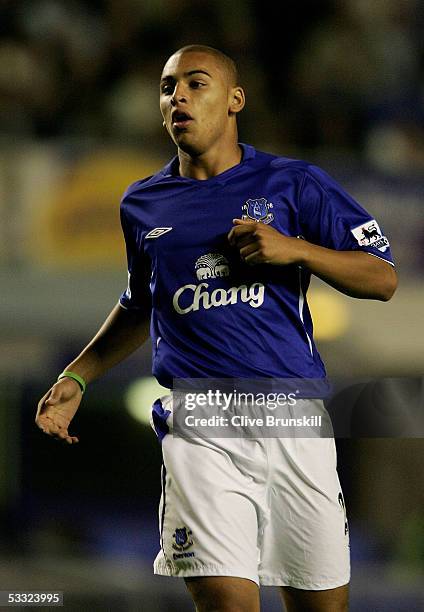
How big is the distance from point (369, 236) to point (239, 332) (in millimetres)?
401

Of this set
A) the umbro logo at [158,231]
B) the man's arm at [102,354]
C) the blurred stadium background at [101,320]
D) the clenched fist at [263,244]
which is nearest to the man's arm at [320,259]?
the clenched fist at [263,244]

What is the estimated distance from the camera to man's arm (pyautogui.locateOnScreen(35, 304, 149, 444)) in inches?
108

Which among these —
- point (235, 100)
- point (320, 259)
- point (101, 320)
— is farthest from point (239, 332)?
point (101, 320)


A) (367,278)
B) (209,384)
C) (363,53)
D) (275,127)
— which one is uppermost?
(363,53)

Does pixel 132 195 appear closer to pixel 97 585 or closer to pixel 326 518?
pixel 326 518

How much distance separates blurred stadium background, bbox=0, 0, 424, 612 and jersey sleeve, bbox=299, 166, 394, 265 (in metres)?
3.02

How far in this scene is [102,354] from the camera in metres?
2.91

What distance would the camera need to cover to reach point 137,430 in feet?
20.0

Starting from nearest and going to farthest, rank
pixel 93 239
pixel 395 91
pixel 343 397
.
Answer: pixel 343 397 → pixel 93 239 → pixel 395 91

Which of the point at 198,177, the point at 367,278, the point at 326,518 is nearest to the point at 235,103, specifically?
the point at 198,177

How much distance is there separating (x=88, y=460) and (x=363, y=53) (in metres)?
3.11

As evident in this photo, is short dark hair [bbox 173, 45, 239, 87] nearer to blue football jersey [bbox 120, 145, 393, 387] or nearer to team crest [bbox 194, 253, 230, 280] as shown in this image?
blue football jersey [bbox 120, 145, 393, 387]

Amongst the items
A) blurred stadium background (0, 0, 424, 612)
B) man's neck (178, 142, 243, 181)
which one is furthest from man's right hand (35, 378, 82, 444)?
blurred stadium background (0, 0, 424, 612)

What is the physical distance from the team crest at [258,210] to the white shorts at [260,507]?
50 cm
